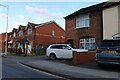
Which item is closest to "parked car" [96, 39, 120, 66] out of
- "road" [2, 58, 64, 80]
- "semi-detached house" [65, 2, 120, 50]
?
"road" [2, 58, 64, 80]

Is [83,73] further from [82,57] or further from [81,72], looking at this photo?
[82,57]

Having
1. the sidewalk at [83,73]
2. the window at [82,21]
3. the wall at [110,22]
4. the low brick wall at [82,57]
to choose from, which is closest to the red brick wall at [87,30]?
the window at [82,21]

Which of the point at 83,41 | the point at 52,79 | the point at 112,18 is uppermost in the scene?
the point at 112,18

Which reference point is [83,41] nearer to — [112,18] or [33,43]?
→ [112,18]

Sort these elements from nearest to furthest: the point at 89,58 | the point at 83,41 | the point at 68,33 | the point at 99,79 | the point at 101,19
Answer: the point at 99,79, the point at 89,58, the point at 101,19, the point at 83,41, the point at 68,33

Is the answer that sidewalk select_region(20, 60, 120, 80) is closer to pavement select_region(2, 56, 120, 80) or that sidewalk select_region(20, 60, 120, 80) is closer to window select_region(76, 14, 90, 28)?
pavement select_region(2, 56, 120, 80)

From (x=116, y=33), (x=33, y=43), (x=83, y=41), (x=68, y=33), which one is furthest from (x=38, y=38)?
(x=116, y=33)

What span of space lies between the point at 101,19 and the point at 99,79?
14.0 m

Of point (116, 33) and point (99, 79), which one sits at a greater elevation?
point (116, 33)

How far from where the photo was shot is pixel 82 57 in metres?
19.2

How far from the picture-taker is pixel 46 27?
47.3 meters

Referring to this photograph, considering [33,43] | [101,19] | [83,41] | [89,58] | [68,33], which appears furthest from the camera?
[33,43]

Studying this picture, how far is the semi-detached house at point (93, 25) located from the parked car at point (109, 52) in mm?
7019

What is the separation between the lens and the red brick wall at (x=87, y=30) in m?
24.8
